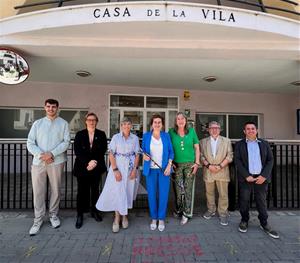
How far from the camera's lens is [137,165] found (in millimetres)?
4434

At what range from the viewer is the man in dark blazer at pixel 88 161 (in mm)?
4398

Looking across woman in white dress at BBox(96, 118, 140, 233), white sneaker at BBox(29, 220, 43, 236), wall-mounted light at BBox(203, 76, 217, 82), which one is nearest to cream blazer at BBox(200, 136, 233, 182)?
woman in white dress at BBox(96, 118, 140, 233)

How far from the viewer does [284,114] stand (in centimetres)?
1144

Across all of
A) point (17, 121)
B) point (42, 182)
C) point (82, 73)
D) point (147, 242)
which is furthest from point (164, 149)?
point (17, 121)

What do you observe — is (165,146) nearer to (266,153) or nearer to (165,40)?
(266,153)

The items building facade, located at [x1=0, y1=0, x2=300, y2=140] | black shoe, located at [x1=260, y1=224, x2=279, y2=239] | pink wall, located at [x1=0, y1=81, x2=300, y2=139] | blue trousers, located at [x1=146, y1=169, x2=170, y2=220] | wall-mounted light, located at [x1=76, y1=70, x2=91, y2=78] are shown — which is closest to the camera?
black shoe, located at [x1=260, y1=224, x2=279, y2=239]

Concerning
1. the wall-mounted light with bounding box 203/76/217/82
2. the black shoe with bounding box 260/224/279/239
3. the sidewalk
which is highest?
the wall-mounted light with bounding box 203/76/217/82

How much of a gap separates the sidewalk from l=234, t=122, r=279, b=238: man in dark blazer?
35cm

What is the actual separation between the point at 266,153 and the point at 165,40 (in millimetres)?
2869

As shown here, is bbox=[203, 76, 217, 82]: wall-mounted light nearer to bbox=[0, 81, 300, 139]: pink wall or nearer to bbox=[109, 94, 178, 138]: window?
bbox=[0, 81, 300, 139]: pink wall

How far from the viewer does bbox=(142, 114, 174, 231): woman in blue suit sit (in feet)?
14.2

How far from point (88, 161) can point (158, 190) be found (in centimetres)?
117

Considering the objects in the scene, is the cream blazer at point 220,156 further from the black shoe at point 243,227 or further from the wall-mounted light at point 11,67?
the wall-mounted light at point 11,67

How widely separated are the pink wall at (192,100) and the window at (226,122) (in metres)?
0.31
